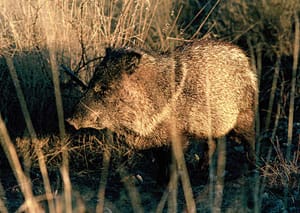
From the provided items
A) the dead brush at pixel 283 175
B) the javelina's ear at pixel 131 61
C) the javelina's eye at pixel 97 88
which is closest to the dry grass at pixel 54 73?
the dead brush at pixel 283 175

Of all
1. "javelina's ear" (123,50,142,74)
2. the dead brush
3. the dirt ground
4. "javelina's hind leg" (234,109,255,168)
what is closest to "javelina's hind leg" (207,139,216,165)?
the dirt ground

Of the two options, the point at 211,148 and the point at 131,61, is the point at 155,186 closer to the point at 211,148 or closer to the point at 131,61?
the point at 211,148

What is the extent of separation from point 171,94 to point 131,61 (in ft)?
1.27

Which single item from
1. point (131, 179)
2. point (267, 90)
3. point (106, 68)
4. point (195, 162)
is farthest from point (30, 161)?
point (267, 90)

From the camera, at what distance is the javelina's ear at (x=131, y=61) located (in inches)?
148

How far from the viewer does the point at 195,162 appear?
4.59 meters

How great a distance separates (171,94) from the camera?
3.93 metres

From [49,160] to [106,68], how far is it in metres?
0.96

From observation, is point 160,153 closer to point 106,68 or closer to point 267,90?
point 106,68

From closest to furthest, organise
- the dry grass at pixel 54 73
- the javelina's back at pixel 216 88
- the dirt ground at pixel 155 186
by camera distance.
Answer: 1. the dirt ground at pixel 155 186
2. the javelina's back at pixel 216 88
3. the dry grass at pixel 54 73

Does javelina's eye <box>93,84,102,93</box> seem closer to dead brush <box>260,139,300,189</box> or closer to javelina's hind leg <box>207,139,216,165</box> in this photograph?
javelina's hind leg <box>207,139,216,165</box>

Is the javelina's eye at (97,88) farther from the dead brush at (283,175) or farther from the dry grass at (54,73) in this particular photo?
the dead brush at (283,175)

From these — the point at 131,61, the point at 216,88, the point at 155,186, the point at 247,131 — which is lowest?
the point at 155,186

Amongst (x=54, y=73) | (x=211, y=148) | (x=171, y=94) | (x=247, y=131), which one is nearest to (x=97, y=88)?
(x=171, y=94)
